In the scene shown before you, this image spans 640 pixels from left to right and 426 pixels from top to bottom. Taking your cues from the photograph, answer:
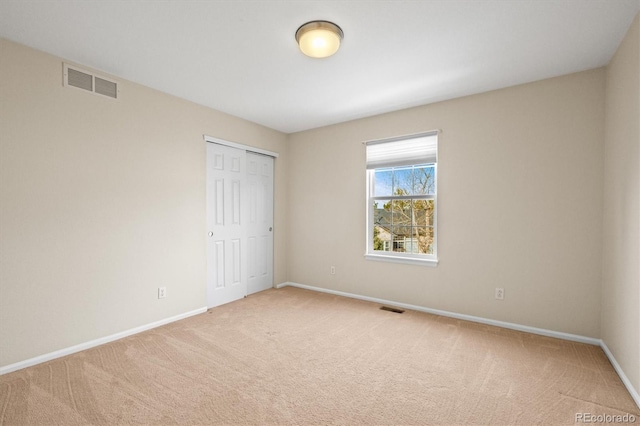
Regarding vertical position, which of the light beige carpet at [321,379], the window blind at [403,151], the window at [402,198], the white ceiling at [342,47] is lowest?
the light beige carpet at [321,379]

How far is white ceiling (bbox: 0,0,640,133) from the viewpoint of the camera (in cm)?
197

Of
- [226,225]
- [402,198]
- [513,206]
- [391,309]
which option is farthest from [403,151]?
[226,225]

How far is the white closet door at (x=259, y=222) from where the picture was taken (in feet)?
14.8

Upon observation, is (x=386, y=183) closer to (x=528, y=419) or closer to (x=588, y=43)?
(x=588, y=43)

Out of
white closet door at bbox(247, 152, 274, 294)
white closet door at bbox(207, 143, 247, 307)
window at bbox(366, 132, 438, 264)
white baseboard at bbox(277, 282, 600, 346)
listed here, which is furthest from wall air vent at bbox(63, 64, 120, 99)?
white baseboard at bbox(277, 282, 600, 346)

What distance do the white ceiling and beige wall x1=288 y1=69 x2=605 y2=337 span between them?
31 cm

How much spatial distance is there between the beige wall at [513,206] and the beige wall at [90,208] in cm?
238

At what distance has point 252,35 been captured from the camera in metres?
2.27

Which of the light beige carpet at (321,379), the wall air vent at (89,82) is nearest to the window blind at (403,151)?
the light beige carpet at (321,379)

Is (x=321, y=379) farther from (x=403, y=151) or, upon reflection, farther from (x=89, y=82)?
(x=89, y=82)

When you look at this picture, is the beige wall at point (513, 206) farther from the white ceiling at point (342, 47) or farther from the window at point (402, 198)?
the white ceiling at point (342, 47)

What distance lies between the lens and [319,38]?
7.18ft

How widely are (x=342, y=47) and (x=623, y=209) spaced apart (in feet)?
8.45

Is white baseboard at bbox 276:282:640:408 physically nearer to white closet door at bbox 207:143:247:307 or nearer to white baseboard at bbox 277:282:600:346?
white baseboard at bbox 277:282:600:346
